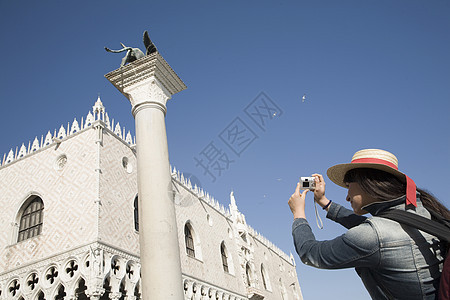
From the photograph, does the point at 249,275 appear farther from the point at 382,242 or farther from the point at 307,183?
the point at 382,242

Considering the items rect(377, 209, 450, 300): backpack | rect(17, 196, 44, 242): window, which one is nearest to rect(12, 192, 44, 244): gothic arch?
rect(17, 196, 44, 242): window

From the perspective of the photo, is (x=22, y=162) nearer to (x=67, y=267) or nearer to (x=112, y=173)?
(x=112, y=173)

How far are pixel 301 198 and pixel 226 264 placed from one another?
18231mm

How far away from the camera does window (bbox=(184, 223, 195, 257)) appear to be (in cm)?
1581

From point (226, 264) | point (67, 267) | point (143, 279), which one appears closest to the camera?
point (143, 279)

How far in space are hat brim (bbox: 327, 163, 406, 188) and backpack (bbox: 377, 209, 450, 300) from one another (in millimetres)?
213

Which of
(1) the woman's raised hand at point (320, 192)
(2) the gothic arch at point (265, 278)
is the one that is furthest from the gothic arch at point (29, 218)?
(2) the gothic arch at point (265, 278)

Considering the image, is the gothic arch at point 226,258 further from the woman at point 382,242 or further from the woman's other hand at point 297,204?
the woman at point 382,242

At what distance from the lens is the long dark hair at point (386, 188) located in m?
1.65

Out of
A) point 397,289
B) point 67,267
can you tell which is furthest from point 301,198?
point 67,267

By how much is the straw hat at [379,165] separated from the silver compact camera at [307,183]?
0.18 m

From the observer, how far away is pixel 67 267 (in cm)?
1048

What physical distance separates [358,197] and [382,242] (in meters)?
0.33

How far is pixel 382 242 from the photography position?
1496mm
